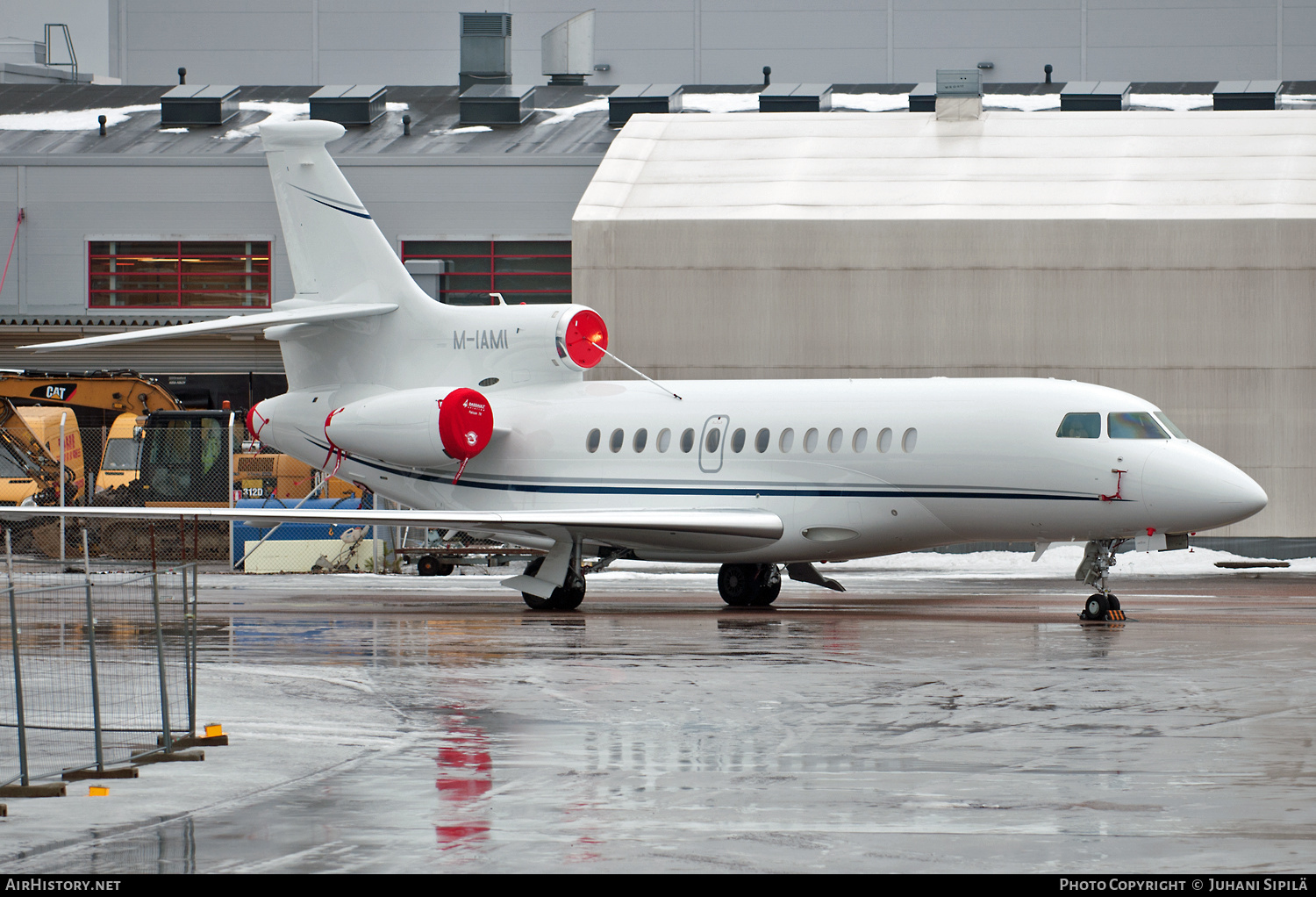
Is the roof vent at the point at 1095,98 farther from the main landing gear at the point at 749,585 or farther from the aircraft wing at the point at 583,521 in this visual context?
the aircraft wing at the point at 583,521

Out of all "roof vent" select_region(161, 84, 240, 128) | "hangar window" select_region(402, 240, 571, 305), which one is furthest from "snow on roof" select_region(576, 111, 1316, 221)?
"roof vent" select_region(161, 84, 240, 128)

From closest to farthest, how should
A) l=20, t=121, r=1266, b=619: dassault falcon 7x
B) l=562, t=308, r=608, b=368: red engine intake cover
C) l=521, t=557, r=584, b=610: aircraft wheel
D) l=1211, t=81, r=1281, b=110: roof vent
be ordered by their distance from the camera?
l=20, t=121, r=1266, b=619: dassault falcon 7x
l=521, t=557, r=584, b=610: aircraft wheel
l=562, t=308, r=608, b=368: red engine intake cover
l=1211, t=81, r=1281, b=110: roof vent

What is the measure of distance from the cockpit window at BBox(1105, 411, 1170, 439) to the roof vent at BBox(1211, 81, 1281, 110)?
28931 mm

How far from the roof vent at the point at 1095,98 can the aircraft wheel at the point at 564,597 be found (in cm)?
2859

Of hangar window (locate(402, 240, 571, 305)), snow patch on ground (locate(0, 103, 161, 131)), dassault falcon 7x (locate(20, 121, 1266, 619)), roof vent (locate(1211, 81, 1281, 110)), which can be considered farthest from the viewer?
snow patch on ground (locate(0, 103, 161, 131))

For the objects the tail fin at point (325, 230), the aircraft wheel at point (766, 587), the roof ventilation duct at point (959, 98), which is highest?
the roof ventilation duct at point (959, 98)

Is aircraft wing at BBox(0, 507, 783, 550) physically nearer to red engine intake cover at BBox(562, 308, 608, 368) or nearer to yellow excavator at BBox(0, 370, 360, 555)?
red engine intake cover at BBox(562, 308, 608, 368)

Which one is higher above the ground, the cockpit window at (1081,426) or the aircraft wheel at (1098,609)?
the cockpit window at (1081,426)

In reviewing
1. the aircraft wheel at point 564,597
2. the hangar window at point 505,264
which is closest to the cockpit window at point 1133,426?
the aircraft wheel at point 564,597

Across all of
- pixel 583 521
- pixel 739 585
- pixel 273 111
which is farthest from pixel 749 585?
pixel 273 111

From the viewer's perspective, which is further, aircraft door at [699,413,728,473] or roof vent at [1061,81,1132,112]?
roof vent at [1061,81,1132,112]

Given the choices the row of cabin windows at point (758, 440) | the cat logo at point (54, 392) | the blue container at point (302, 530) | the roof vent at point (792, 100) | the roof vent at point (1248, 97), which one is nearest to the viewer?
the row of cabin windows at point (758, 440)

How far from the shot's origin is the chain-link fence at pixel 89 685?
9414mm

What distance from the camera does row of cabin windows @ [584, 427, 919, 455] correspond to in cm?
2034
